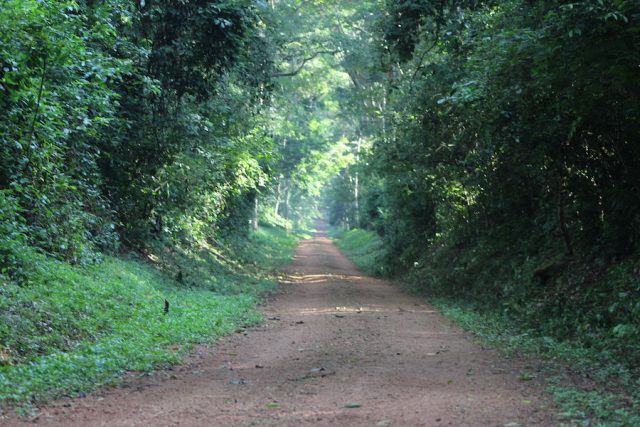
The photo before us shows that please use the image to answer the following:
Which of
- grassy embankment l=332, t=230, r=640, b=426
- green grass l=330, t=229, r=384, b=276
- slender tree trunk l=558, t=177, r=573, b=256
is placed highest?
slender tree trunk l=558, t=177, r=573, b=256

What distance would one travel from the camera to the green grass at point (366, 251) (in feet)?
95.5

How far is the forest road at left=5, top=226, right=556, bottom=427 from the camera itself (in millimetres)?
6043

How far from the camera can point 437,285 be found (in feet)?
64.8

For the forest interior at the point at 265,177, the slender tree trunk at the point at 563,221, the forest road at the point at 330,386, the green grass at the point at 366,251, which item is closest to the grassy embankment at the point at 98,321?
the forest interior at the point at 265,177

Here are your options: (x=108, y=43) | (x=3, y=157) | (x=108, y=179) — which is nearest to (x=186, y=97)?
(x=108, y=179)

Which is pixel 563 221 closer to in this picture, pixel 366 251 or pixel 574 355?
pixel 574 355

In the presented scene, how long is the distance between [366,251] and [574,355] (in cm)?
2951

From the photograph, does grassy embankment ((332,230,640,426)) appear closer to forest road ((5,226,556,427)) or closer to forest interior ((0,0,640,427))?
forest interior ((0,0,640,427))

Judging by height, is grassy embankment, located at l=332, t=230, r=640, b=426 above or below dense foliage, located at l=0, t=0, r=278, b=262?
below

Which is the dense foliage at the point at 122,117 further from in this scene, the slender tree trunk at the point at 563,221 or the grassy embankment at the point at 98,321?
the slender tree trunk at the point at 563,221

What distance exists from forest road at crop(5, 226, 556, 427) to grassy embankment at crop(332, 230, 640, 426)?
13.0 inches

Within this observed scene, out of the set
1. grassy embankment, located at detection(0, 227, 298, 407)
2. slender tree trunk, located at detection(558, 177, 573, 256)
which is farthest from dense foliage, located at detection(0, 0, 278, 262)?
slender tree trunk, located at detection(558, 177, 573, 256)

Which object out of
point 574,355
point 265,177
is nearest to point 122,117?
point 265,177

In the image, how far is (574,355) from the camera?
9195 mm
